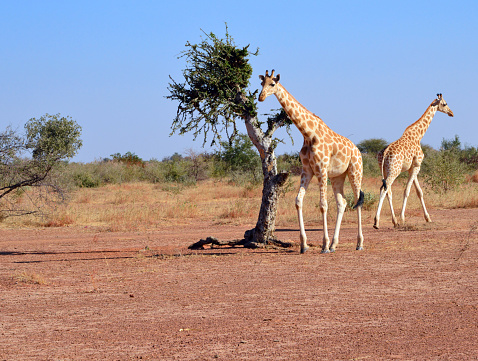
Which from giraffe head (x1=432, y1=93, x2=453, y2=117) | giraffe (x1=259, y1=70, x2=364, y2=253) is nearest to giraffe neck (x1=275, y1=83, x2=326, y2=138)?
giraffe (x1=259, y1=70, x2=364, y2=253)

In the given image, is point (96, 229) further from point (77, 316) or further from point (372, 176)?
point (372, 176)

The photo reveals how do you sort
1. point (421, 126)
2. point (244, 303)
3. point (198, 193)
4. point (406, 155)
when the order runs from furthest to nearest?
point (198, 193)
point (421, 126)
point (406, 155)
point (244, 303)

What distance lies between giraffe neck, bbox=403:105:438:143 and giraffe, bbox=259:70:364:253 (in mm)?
5017

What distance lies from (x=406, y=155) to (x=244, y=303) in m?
9.89

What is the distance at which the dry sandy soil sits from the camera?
5457 mm

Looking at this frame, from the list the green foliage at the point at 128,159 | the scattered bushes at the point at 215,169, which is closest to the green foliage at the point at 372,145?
the scattered bushes at the point at 215,169

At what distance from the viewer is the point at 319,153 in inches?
449

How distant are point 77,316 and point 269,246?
245 inches

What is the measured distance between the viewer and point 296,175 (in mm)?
43844

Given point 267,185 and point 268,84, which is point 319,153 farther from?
point 268,84

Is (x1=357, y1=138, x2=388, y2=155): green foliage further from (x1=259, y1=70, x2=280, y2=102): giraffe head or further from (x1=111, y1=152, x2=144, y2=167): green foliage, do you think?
(x1=259, y1=70, x2=280, y2=102): giraffe head

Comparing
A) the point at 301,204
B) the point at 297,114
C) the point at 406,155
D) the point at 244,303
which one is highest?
the point at 297,114

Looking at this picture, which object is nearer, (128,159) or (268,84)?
(268,84)

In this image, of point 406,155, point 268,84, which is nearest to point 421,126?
point 406,155
